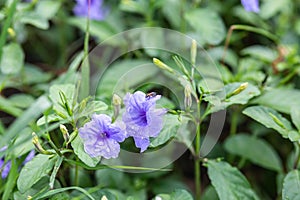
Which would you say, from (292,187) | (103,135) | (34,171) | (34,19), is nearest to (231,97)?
(292,187)

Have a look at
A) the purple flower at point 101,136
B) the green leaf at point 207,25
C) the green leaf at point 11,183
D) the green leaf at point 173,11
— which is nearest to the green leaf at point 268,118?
the purple flower at point 101,136

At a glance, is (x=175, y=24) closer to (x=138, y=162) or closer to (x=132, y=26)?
(x=132, y=26)

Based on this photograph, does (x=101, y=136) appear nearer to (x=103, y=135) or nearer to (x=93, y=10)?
(x=103, y=135)

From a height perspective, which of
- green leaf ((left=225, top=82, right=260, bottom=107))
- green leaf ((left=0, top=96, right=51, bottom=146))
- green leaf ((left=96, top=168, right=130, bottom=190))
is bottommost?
green leaf ((left=96, top=168, right=130, bottom=190))

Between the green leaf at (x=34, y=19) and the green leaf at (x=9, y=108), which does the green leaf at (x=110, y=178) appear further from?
the green leaf at (x=34, y=19)

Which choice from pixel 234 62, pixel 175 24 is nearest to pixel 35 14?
pixel 175 24

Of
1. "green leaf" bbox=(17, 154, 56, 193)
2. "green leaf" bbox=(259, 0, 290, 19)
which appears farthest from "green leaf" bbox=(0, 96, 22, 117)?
"green leaf" bbox=(259, 0, 290, 19)

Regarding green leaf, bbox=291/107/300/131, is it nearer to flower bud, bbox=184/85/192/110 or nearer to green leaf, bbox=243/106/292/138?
green leaf, bbox=243/106/292/138
